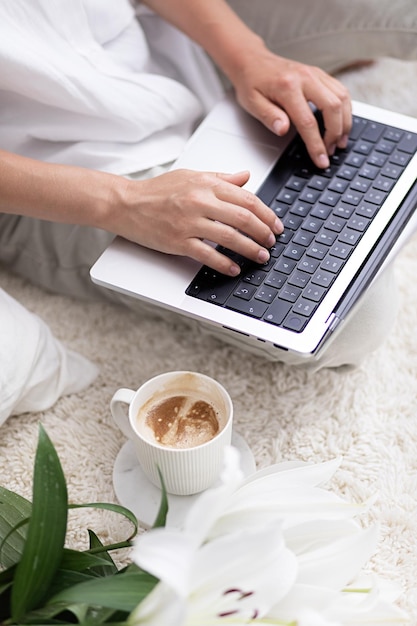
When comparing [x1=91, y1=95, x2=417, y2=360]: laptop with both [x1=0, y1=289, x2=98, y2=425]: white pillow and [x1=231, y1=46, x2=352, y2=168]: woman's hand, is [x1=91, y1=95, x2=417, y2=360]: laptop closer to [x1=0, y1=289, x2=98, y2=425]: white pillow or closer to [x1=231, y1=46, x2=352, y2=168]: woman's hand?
[x1=231, y1=46, x2=352, y2=168]: woman's hand

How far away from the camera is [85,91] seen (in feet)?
3.25

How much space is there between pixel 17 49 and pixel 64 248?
293mm

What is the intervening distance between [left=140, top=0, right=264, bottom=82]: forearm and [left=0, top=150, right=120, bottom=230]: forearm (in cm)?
30

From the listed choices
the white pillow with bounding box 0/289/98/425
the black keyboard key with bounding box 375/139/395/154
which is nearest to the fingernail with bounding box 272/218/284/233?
the black keyboard key with bounding box 375/139/395/154

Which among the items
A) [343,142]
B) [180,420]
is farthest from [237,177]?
[180,420]

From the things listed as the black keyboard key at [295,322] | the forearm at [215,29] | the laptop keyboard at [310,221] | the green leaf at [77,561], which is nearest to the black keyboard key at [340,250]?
the laptop keyboard at [310,221]

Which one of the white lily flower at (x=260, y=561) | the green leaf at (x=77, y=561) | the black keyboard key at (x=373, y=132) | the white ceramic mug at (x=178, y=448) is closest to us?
the white lily flower at (x=260, y=561)

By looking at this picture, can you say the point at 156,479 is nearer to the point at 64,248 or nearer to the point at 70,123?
the point at 64,248

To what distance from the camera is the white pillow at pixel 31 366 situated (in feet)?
3.07

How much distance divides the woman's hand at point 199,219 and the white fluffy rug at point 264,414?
0.86 feet

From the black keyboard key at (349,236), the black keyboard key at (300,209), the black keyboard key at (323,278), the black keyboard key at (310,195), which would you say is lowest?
the black keyboard key at (323,278)

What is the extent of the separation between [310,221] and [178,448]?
33 centimetres

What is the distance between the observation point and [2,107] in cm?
103

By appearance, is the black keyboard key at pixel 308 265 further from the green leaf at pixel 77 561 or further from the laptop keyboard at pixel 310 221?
the green leaf at pixel 77 561
